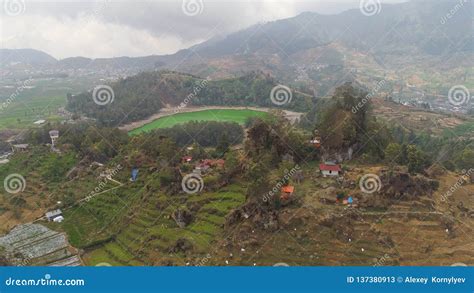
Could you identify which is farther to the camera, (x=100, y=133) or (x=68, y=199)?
(x=100, y=133)

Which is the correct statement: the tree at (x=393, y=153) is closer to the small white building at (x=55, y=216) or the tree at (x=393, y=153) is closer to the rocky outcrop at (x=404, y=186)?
the rocky outcrop at (x=404, y=186)

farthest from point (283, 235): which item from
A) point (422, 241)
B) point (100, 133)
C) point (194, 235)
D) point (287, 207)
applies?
point (100, 133)

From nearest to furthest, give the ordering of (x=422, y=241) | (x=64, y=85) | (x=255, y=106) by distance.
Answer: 1. (x=422, y=241)
2. (x=255, y=106)
3. (x=64, y=85)

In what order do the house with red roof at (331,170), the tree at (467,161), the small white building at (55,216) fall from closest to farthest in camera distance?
the house with red roof at (331,170), the small white building at (55,216), the tree at (467,161)

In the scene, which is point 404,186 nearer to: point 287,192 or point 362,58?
point 287,192

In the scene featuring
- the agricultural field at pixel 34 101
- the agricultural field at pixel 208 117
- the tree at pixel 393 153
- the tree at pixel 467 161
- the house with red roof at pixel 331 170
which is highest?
the agricultural field at pixel 34 101

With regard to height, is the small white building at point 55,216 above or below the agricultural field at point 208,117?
below

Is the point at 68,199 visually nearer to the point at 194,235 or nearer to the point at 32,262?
the point at 32,262

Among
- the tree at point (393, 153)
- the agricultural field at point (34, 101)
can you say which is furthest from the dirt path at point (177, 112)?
the tree at point (393, 153)
